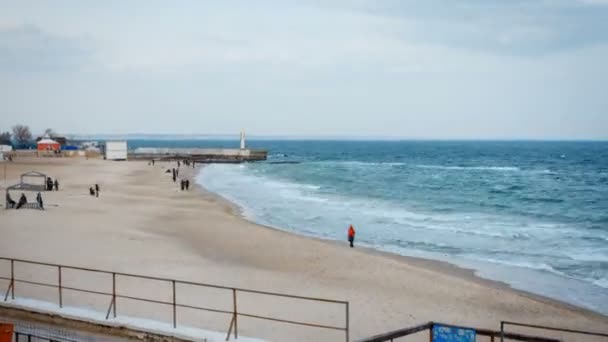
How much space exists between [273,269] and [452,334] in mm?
12242

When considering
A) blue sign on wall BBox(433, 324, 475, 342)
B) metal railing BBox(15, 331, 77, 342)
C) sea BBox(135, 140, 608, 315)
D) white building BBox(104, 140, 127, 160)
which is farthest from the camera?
white building BBox(104, 140, 127, 160)

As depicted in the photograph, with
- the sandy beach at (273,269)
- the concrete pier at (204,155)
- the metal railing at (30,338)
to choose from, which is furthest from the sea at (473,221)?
the concrete pier at (204,155)

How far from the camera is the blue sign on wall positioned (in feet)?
23.0

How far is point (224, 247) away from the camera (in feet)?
74.4

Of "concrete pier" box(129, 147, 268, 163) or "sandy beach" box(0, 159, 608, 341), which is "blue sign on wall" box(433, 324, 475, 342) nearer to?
"sandy beach" box(0, 159, 608, 341)

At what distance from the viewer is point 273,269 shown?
18969 millimetres

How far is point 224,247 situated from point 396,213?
16.8 m

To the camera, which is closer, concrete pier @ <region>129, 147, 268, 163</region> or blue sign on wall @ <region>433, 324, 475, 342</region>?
blue sign on wall @ <region>433, 324, 475, 342</region>

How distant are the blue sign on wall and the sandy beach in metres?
5.12

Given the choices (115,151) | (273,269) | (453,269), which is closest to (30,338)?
Result: (273,269)

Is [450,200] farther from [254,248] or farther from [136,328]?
[136,328]

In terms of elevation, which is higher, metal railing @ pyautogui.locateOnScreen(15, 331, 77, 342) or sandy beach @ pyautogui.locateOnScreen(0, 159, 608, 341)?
metal railing @ pyautogui.locateOnScreen(15, 331, 77, 342)

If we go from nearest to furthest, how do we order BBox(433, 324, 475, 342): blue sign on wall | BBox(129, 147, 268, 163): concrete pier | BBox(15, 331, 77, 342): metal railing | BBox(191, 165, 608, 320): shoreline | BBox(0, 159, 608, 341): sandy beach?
BBox(433, 324, 475, 342): blue sign on wall < BBox(15, 331, 77, 342): metal railing < BBox(0, 159, 608, 341): sandy beach < BBox(191, 165, 608, 320): shoreline < BBox(129, 147, 268, 163): concrete pier

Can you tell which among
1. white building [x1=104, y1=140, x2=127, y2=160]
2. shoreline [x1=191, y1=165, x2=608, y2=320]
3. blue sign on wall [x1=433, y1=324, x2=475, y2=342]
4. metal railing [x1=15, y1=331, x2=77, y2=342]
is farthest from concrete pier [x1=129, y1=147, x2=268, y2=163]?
blue sign on wall [x1=433, y1=324, x2=475, y2=342]
